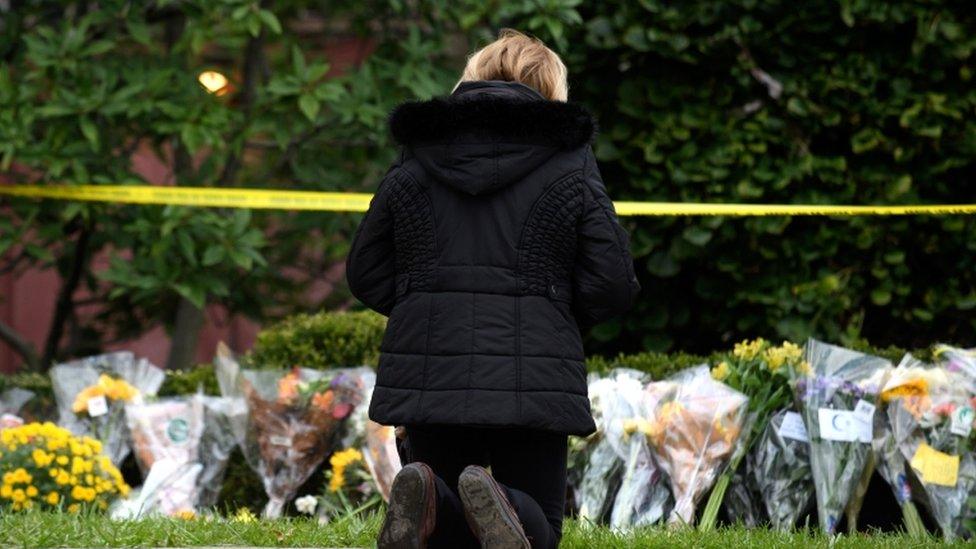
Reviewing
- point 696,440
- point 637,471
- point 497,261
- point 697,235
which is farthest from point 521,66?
point 697,235

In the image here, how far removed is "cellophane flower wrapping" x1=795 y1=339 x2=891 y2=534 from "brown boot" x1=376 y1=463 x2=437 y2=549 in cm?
206

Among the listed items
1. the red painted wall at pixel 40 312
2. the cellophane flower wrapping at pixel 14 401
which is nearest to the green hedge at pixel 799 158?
the cellophane flower wrapping at pixel 14 401

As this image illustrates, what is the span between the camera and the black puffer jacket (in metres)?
3.74

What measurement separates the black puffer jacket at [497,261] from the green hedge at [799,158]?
3.21 meters

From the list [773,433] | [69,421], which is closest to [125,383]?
[69,421]

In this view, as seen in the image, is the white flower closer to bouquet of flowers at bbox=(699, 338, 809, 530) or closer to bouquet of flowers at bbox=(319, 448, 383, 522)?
bouquet of flowers at bbox=(319, 448, 383, 522)

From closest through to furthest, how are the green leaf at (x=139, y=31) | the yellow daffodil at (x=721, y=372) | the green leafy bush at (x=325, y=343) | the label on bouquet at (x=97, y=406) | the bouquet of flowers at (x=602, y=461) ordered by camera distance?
the bouquet of flowers at (x=602, y=461) < the yellow daffodil at (x=721, y=372) < the label on bouquet at (x=97, y=406) < the green leafy bush at (x=325, y=343) < the green leaf at (x=139, y=31)

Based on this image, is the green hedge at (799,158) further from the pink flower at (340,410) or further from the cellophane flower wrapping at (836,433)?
the pink flower at (340,410)

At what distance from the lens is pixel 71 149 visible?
281 inches

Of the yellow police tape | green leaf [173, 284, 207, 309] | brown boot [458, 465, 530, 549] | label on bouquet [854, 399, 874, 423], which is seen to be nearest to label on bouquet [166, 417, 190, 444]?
green leaf [173, 284, 207, 309]

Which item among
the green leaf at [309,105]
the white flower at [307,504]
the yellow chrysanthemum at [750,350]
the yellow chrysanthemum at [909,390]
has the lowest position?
the white flower at [307,504]

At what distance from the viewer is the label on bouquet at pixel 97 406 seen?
635 centimetres

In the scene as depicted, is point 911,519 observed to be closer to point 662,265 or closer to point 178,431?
point 662,265

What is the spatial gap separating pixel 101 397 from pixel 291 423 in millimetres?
953
